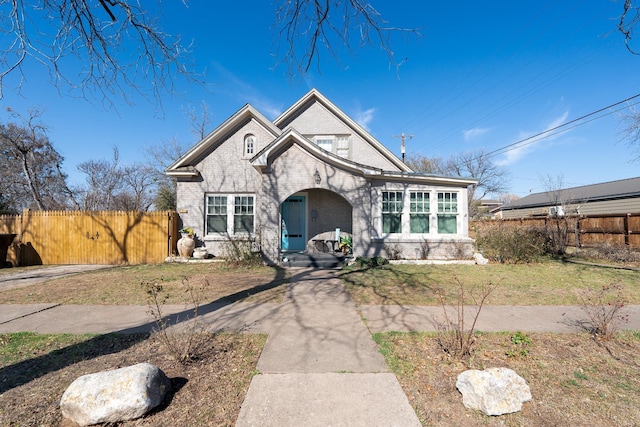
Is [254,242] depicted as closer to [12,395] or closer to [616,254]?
[12,395]

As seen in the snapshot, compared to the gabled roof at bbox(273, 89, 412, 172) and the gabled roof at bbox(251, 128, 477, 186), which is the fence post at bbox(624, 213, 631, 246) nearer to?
the gabled roof at bbox(251, 128, 477, 186)

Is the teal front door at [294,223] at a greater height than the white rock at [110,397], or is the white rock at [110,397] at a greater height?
the teal front door at [294,223]

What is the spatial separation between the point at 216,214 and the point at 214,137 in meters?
3.53

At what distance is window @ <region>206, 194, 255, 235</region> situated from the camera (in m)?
12.8

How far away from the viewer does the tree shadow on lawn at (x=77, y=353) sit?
10.6 feet

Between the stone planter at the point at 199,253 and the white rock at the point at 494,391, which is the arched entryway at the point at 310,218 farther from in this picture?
the white rock at the point at 494,391

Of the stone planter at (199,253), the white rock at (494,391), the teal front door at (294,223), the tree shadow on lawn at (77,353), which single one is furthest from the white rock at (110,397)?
the teal front door at (294,223)

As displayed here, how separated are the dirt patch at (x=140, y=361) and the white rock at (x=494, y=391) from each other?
225 centimetres

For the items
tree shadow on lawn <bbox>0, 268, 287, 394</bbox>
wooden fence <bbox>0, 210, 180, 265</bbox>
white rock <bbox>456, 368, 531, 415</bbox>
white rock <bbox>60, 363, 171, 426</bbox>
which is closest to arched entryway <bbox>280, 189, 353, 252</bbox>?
wooden fence <bbox>0, 210, 180, 265</bbox>

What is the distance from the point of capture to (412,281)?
26.8 ft

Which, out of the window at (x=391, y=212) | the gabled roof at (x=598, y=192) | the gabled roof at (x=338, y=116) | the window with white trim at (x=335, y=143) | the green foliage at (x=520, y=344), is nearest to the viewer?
the green foliage at (x=520, y=344)

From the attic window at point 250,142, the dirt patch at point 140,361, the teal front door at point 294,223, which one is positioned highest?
the attic window at point 250,142

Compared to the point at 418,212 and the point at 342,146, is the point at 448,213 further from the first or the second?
the point at 342,146

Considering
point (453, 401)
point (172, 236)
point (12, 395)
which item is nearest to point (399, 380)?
point (453, 401)
